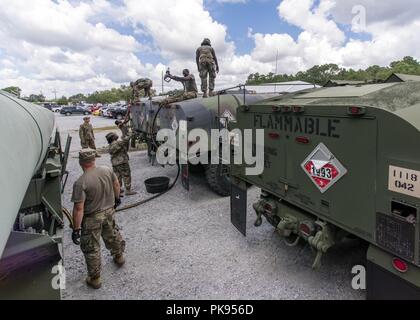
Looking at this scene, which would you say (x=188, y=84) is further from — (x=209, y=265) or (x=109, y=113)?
(x=109, y=113)

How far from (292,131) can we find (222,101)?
358cm

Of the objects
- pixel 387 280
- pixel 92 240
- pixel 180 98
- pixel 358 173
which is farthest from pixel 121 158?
pixel 387 280

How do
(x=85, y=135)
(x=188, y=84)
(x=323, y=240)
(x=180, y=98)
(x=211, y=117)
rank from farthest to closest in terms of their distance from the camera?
(x=85, y=135), (x=188, y=84), (x=180, y=98), (x=211, y=117), (x=323, y=240)

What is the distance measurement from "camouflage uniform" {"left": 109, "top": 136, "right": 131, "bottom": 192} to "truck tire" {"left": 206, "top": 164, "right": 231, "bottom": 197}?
188cm

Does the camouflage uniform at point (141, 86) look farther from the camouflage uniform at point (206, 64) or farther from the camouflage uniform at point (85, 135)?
the camouflage uniform at point (206, 64)

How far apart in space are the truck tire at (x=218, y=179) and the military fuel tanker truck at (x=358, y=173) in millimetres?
2702

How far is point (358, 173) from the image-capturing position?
114 inches

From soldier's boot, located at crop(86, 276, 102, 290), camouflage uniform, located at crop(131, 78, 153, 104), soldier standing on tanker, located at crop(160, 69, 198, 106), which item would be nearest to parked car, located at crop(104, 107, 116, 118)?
camouflage uniform, located at crop(131, 78, 153, 104)

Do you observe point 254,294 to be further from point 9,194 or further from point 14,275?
point 9,194

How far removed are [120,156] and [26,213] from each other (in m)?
3.73

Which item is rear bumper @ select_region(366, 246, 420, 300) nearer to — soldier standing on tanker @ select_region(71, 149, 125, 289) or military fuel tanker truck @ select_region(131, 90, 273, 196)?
soldier standing on tanker @ select_region(71, 149, 125, 289)

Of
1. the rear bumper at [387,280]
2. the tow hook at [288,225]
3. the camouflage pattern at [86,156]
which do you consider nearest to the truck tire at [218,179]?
the tow hook at [288,225]

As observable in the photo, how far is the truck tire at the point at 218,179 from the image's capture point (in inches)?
273
